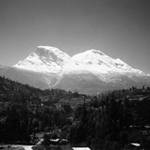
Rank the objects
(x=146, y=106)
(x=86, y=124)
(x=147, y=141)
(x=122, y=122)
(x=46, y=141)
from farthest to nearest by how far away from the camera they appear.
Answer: (x=146, y=106) → (x=86, y=124) → (x=122, y=122) → (x=147, y=141) → (x=46, y=141)

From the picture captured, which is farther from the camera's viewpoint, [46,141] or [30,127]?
[30,127]

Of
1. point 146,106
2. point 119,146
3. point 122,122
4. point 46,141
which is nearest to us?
point 46,141

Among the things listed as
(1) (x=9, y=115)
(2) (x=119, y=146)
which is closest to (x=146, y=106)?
(2) (x=119, y=146)

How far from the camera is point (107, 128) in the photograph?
142125 mm

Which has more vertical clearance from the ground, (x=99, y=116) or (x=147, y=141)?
(x=99, y=116)

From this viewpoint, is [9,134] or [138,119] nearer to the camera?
[9,134]

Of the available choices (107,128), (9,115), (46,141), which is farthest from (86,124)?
(46,141)

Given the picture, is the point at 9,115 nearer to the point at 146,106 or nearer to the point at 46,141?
the point at 46,141

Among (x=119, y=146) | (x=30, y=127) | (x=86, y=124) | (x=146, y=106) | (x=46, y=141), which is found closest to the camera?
(x=46, y=141)

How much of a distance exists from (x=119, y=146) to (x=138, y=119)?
52.9 m

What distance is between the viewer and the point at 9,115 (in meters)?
164

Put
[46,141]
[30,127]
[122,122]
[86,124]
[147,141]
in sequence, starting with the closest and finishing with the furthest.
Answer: [46,141] < [147,141] < [122,122] < [86,124] < [30,127]

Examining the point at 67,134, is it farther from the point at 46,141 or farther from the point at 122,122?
the point at 46,141

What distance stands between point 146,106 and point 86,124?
55.8 meters
